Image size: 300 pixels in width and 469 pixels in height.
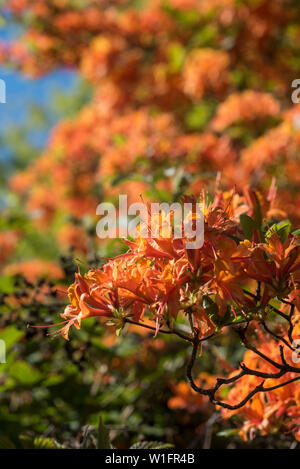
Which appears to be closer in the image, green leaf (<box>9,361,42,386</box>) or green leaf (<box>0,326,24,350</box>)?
green leaf (<box>0,326,24,350</box>)

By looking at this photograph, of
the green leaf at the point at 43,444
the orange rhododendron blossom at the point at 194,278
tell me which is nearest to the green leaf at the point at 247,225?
the orange rhododendron blossom at the point at 194,278

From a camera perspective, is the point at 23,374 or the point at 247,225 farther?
the point at 23,374

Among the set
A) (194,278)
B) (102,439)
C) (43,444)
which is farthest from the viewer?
(43,444)

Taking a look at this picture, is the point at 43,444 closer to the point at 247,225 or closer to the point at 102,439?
the point at 102,439

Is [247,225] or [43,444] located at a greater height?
[247,225]

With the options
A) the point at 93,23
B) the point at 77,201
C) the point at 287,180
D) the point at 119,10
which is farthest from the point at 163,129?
the point at 119,10

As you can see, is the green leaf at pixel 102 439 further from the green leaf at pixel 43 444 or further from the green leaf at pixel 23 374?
the green leaf at pixel 23 374

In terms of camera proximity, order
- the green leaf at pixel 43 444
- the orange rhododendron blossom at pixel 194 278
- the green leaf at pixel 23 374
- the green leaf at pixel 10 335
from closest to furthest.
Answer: the orange rhododendron blossom at pixel 194 278 < the green leaf at pixel 43 444 < the green leaf at pixel 10 335 < the green leaf at pixel 23 374

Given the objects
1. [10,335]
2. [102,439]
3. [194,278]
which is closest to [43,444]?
[102,439]

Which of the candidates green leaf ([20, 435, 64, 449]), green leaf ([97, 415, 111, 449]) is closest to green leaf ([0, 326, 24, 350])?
green leaf ([20, 435, 64, 449])

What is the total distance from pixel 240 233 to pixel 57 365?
1.32 meters

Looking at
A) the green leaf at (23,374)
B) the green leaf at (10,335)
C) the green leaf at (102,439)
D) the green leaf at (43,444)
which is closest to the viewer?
the green leaf at (102,439)

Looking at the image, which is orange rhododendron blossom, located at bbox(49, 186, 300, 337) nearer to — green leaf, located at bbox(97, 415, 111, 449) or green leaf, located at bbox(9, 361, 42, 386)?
green leaf, located at bbox(97, 415, 111, 449)

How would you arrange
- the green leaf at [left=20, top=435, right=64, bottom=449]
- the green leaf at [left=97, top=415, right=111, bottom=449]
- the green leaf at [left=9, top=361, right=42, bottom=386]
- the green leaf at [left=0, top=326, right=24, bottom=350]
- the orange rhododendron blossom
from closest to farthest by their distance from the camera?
the orange rhododendron blossom → the green leaf at [left=97, top=415, right=111, bottom=449] → the green leaf at [left=20, top=435, right=64, bottom=449] → the green leaf at [left=0, top=326, right=24, bottom=350] → the green leaf at [left=9, top=361, right=42, bottom=386]
